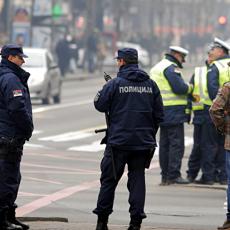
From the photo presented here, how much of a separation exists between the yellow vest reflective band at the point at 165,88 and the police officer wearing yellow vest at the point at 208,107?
0.34 meters

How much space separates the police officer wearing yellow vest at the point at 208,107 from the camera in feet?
53.7

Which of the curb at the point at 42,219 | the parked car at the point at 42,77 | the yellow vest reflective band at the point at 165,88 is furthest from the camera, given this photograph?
the parked car at the point at 42,77

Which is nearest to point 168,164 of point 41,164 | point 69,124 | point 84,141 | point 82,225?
point 41,164

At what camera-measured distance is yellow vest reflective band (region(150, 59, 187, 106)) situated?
1664 cm

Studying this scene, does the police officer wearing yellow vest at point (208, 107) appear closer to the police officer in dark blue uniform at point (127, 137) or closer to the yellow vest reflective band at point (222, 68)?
the yellow vest reflective band at point (222, 68)

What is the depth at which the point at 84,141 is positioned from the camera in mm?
24453

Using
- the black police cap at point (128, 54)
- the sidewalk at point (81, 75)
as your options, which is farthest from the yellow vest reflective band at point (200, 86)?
the sidewalk at point (81, 75)

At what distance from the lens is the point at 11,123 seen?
456 inches

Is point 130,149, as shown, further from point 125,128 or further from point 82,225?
point 82,225

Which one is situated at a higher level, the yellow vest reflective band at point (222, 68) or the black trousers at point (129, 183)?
the yellow vest reflective band at point (222, 68)

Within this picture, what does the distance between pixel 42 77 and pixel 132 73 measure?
22616 mm

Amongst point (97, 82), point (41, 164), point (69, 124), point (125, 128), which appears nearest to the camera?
point (125, 128)

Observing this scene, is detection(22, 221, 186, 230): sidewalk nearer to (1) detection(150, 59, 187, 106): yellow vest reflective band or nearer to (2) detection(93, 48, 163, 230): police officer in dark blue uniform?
(2) detection(93, 48, 163, 230): police officer in dark blue uniform

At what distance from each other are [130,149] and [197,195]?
13.8ft
